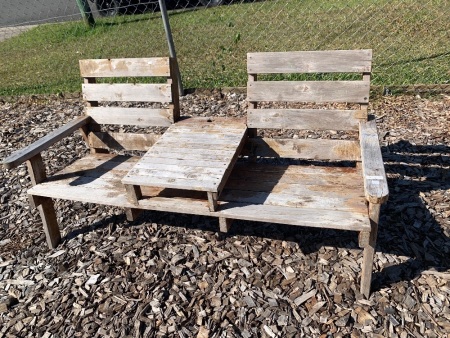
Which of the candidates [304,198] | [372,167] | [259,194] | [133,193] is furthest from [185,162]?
[372,167]

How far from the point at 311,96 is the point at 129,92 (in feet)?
5.07

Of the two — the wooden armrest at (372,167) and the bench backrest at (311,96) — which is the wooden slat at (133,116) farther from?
the wooden armrest at (372,167)

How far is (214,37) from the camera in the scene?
9.11 meters

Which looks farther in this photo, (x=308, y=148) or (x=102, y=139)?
(x=102, y=139)

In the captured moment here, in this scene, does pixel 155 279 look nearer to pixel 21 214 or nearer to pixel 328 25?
pixel 21 214

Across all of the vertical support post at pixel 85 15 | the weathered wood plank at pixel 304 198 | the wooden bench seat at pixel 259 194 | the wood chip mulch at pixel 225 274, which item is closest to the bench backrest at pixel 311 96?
the wooden bench seat at pixel 259 194

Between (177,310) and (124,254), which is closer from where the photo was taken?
(177,310)

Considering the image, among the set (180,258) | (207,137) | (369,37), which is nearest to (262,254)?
(180,258)

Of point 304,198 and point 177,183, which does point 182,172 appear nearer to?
point 177,183

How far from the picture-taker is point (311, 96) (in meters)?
3.28

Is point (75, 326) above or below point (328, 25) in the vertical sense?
below

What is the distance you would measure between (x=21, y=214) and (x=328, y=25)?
23.4 feet

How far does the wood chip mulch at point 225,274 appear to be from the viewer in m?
2.69

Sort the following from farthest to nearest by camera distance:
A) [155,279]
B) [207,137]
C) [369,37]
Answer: [369,37], [207,137], [155,279]
